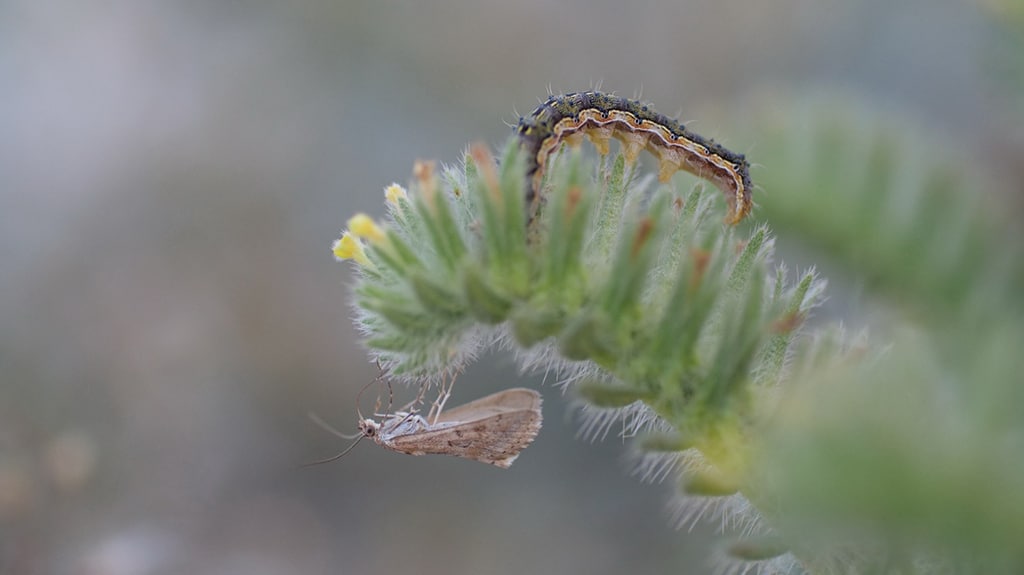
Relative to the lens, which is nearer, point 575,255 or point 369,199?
point 575,255

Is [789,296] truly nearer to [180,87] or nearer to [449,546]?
[449,546]

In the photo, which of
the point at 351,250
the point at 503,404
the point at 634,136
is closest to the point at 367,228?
the point at 351,250

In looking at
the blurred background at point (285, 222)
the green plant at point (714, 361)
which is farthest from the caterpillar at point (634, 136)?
the blurred background at point (285, 222)

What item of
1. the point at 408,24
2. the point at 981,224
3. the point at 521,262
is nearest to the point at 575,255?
the point at 521,262

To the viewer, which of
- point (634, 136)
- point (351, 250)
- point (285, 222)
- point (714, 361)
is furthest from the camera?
point (285, 222)

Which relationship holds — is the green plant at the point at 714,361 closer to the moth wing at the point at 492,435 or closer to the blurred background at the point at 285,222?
the moth wing at the point at 492,435

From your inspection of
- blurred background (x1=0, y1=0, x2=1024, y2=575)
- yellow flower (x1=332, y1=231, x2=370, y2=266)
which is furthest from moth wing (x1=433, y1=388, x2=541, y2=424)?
blurred background (x1=0, y1=0, x2=1024, y2=575)

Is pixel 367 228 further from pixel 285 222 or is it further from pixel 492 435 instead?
pixel 285 222
